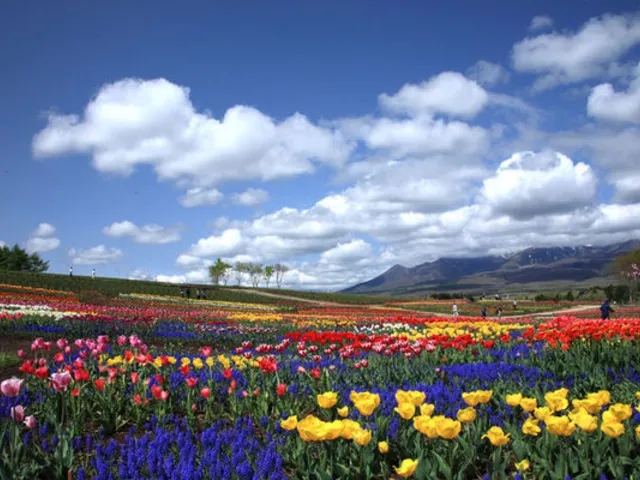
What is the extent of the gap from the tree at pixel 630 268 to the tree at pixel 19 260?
3271 inches

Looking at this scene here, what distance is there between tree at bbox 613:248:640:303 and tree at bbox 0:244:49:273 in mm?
83085

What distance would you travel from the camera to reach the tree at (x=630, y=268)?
6959cm

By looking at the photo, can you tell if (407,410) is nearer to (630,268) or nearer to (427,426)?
(427,426)

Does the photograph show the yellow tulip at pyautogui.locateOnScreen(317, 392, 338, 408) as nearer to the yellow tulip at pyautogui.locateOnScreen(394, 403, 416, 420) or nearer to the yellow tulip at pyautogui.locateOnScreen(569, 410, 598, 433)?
the yellow tulip at pyautogui.locateOnScreen(394, 403, 416, 420)

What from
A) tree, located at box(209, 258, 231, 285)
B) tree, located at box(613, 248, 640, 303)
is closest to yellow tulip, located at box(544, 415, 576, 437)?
tree, located at box(613, 248, 640, 303)

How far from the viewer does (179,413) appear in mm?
5926

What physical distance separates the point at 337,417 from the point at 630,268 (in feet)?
276

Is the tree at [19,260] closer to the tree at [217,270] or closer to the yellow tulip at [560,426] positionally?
the tree at [217,270]

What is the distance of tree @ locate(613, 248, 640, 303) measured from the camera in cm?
6959

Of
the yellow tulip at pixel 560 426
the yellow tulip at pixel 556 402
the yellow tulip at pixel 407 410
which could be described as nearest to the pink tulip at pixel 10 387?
the yellow tulip at pixel 407 410

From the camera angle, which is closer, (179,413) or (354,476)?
(354,476)

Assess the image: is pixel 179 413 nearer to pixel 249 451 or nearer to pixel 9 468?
pixel 249 451

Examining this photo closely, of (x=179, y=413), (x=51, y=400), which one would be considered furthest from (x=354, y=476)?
(x=51, y=400)

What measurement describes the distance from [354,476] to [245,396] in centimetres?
238
